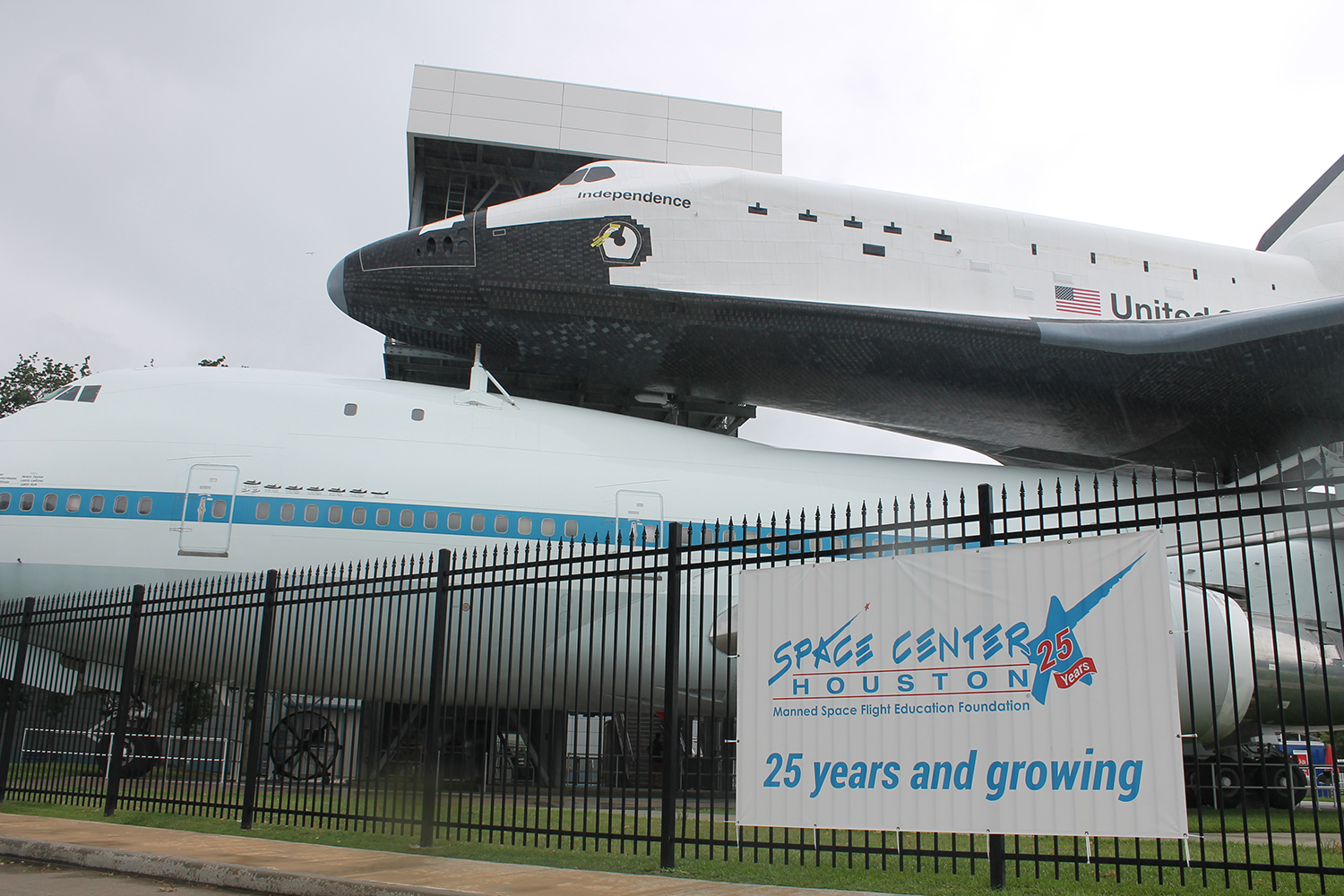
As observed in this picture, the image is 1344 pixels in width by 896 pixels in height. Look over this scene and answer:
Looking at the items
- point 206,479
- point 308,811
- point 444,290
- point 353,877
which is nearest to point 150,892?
point 353,877

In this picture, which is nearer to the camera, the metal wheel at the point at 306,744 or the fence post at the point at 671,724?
the fence post at the point at 671,724

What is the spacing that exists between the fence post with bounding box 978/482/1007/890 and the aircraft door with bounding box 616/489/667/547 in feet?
23.2

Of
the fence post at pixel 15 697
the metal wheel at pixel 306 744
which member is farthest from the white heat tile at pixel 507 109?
→ the fence post at pixel 15 697

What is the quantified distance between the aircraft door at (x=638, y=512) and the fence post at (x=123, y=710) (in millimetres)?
5502

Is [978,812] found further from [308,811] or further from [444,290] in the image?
[444,290]

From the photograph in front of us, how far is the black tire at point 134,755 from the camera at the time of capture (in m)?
10.8

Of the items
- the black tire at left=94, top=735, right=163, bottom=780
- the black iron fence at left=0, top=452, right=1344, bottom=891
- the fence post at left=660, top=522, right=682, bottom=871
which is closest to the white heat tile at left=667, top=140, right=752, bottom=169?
the black iron fence at left=0, top=452, right=1344, bottom=891

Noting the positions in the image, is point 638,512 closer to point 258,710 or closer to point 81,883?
point 258,710

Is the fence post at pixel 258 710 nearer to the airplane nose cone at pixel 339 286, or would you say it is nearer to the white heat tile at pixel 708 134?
the airplane nose cone at pixel 339 286

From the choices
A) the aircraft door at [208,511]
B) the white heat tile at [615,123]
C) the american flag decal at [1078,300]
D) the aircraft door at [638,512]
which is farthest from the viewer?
the white heat tile at [615,123]

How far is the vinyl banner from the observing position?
5015 millimetres

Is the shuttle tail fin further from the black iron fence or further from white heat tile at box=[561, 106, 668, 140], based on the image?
white heat tile at box=[561, 106, 668, 140]

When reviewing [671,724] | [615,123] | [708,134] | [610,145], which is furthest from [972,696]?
[708,134]

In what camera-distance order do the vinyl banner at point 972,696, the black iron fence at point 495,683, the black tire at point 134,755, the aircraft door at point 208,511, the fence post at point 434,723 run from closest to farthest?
the vinyl banner at point 972,696 → the black iron fence at point 495,683 → the fence post at point 434,723 → the black tire at point 134,755 → the aircraft door at point 208,511
